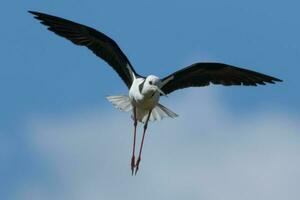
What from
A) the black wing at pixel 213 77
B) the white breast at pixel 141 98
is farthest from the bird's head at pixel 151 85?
the black wing at pixel 213 77

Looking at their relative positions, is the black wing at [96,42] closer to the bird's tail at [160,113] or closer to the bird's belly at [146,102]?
the bird's tail at [160,113]

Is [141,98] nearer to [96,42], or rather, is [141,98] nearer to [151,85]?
[151,85]

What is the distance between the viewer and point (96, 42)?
72.3 ft

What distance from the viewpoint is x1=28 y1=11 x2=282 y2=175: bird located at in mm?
21141

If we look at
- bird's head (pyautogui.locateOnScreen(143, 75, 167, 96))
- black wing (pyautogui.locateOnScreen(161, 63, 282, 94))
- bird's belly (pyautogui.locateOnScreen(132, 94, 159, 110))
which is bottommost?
→ bird's belly (pyautogui.locateOnScreen(132, 94, 159, 110))

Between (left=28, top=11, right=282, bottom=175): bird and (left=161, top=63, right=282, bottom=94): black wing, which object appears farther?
(left=161, top=63, right=282, bottom=94): black wing

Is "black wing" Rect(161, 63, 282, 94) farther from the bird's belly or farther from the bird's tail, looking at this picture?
the bird's belly

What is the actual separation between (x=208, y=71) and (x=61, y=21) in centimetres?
273

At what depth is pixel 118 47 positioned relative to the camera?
2194 centimetres

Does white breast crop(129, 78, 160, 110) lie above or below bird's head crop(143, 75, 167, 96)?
below

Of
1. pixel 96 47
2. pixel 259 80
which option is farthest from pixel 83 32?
pixel 259 80

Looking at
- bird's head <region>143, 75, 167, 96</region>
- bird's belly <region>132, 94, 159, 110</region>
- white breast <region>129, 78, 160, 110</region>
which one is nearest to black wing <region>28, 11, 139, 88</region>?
white breast <region>129, 78, 160, 110</region>

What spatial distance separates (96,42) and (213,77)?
2.17 metres

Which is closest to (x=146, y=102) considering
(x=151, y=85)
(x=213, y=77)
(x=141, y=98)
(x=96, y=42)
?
(x=141, y=98)
